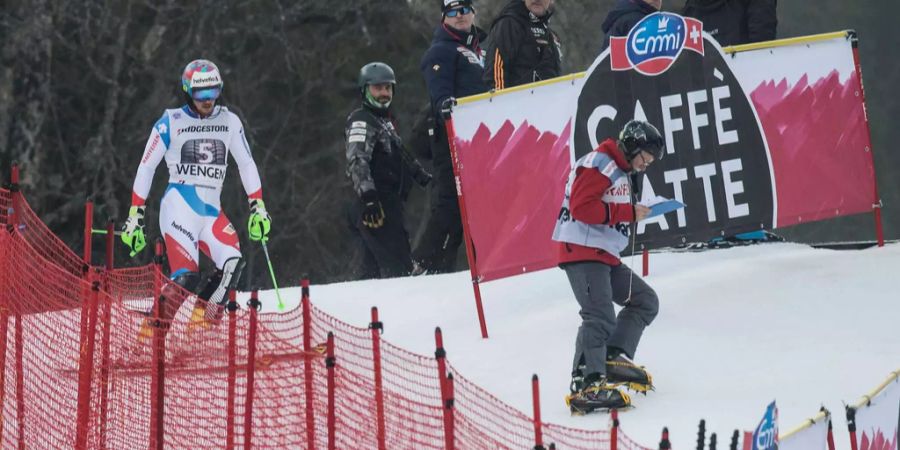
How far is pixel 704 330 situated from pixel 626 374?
1.50 metres

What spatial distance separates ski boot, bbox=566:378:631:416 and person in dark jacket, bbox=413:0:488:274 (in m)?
3.49

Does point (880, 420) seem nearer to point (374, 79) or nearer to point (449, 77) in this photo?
point (449, 77)

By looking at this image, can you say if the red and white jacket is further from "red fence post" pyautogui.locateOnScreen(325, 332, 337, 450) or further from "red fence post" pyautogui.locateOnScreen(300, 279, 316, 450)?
"red fence post" pyautogui.locateOnScreen(325, 332, 337, 450)

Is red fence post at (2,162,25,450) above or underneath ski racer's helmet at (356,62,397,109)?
underneath

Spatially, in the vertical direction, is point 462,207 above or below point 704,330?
above

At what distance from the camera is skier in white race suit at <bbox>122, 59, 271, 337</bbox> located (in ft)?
42.5

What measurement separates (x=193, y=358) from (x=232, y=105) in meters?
12.4

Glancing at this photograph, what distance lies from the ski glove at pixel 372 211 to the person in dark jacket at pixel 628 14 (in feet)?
6.28

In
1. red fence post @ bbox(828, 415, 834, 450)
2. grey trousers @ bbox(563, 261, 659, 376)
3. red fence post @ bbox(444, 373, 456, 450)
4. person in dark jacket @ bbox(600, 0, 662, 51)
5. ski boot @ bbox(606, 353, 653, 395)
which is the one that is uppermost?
person in dark jacket @ bbox(600, 0, 662, 51)

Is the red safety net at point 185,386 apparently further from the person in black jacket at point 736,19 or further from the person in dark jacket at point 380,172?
the person in black jacket at point 736,19

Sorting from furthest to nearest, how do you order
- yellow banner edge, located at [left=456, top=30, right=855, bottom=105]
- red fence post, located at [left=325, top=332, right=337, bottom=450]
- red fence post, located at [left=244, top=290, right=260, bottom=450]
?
yellow banner edge, located at [left=456, top=30, right=855, bottom=105] → red fence post, located at [left=244, top=290, right=260, bottom=450] → red fence post, located at [left=325, top=332, right=337, bottom=450]

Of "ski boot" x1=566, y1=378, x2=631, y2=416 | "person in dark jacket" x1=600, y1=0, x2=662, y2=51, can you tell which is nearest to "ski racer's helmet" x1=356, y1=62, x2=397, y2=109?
"person in dark jacket" x1=600, y1=0, x2=662, y2=51

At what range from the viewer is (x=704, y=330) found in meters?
13.0

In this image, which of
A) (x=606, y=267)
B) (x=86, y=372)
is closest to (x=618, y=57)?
(x=606, y=267)
